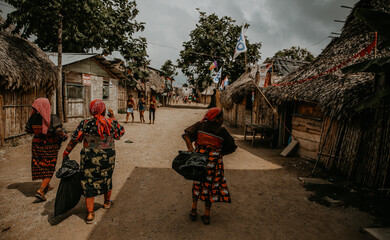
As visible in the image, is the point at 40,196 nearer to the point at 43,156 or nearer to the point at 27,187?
the point at 43,156

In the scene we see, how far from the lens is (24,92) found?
766 centimetres

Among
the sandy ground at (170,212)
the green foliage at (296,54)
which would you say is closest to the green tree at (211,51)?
the green foliage at (296,54)

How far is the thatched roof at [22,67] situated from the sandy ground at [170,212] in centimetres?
240

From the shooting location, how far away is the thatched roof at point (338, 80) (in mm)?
5137

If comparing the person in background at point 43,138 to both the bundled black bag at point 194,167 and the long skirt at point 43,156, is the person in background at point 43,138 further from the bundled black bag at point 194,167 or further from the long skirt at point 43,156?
the bundled black bag at point 194,167

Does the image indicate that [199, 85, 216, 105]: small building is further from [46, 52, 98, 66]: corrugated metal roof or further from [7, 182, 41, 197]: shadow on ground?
[7, 182, 41, 197]: shadow on ground

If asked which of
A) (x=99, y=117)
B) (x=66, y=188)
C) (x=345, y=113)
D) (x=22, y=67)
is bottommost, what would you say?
(x=66, y=188)

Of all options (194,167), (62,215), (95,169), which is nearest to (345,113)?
(194,167)

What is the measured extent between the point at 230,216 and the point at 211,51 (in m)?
25.6

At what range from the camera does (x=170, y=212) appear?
359 cm

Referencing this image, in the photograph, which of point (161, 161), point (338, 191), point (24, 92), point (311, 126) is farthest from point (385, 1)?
point (24, 92)

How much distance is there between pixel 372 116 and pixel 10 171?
813 centimetres

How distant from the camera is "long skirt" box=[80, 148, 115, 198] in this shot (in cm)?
301

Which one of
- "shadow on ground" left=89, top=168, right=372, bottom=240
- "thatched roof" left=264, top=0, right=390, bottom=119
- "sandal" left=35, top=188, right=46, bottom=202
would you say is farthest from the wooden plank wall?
"sandal" left=35, top=188, right=46, bottom=202
